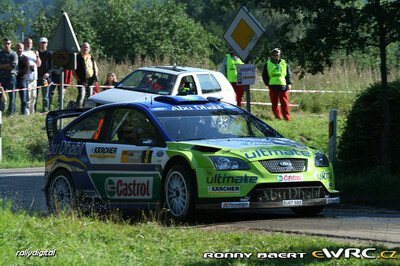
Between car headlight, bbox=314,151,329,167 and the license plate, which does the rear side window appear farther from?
the license plate

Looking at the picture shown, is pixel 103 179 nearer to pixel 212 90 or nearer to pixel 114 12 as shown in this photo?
pixel 212 90

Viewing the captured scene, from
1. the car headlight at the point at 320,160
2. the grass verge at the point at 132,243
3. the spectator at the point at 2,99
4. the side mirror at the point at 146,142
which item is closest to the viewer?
the grass verge at the point at 132,243

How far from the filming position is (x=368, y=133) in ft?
63.4

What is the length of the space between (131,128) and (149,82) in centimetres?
1108

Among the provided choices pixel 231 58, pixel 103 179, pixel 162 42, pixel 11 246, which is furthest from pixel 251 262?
pixel 162 42

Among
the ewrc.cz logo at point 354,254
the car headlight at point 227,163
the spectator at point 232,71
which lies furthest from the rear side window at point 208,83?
the ewrc.cz logo at point 354,254

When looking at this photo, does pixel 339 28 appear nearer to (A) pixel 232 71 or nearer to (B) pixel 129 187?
(B) pixel 129 187

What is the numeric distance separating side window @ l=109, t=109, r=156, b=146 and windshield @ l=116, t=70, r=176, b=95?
400 inches

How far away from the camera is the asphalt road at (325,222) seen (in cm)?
1245

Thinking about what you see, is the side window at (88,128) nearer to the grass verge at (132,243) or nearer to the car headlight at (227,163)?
the car headlight at (227,163)

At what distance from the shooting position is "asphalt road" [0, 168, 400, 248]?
12445 mm

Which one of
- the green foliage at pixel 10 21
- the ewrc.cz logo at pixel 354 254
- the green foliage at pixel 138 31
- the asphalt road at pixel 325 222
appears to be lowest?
the ewrc.cz logo at pixel 354 254

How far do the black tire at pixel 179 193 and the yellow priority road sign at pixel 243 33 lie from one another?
19.0ft

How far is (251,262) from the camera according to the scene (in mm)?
10320
